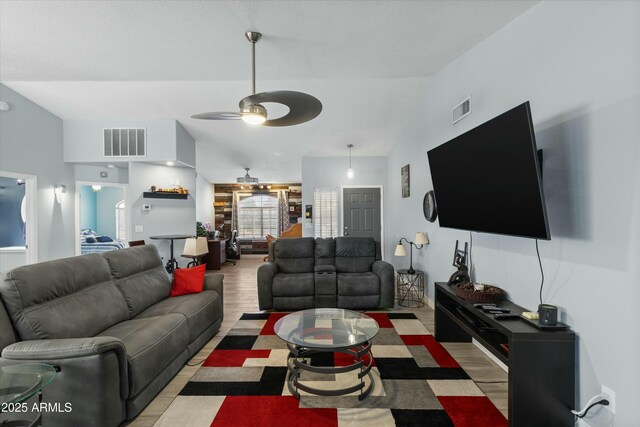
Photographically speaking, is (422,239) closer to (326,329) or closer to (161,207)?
(326,329)

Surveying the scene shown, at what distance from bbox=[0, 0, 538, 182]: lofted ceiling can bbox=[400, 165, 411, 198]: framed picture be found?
3.33ft

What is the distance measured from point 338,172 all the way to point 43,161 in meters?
5.33

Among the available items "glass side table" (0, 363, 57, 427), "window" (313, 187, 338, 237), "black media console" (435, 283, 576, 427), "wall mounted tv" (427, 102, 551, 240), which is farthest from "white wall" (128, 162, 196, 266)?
"black media console" (435, 283, 576, 427)

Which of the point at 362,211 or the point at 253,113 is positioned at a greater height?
the point at 253,113

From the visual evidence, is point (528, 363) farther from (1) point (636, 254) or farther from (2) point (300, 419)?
(2) point (300, 419)

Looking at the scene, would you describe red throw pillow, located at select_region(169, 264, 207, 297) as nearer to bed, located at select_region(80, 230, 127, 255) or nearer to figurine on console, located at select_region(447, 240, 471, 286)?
figurine on console, located at select_region(447, 240, 471, 286)

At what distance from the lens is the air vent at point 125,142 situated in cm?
484

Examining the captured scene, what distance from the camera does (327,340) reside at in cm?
218

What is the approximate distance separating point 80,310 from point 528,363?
303cm

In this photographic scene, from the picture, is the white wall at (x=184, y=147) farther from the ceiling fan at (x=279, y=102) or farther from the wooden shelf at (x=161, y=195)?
the ceiling fan at (x=279, y=102)

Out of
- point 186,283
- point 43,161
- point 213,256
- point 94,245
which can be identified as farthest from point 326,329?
point 94,245

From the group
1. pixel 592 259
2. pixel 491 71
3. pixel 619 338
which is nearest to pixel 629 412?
pixel 619 338

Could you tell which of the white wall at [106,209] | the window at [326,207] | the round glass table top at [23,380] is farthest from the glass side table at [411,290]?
the white wall at [106,209]

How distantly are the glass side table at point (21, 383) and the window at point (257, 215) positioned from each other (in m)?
8.32
